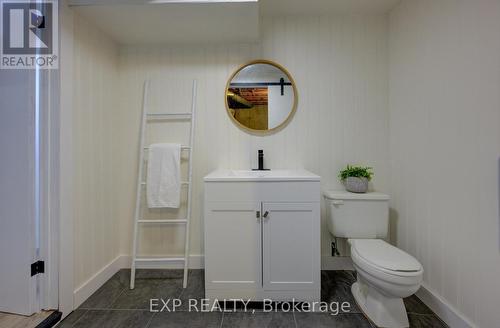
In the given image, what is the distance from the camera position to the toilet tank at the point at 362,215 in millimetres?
1762

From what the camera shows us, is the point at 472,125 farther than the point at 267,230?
No

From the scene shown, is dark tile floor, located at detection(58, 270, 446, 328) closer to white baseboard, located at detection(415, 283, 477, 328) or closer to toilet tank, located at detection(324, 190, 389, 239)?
white baseboard, located at detection(415, 283, 477, 328)

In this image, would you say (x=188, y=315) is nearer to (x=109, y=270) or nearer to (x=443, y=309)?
(x=109, y=270)

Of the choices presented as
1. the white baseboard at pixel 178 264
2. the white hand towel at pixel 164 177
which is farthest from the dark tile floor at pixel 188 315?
the white hand towel at pixel 164 177

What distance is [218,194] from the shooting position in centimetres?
154

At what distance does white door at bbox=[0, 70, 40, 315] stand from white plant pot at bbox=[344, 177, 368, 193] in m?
2.18

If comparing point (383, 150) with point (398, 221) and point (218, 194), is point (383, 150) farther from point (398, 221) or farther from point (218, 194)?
point (218, 194)

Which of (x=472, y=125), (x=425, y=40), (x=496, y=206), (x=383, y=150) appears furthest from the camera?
(x=383, y=150)

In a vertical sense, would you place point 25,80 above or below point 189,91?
below

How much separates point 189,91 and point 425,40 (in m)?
1.85

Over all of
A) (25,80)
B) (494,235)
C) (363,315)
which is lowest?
(363,315)

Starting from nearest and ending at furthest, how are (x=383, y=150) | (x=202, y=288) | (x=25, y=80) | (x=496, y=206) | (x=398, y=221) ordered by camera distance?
(x=496, y=206), (x=25, y=80), (x=202, y=288), (x=398, y=221), (x=383, y=150)

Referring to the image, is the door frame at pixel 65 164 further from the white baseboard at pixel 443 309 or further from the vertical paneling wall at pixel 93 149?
the white baseboard at pixel 443 309

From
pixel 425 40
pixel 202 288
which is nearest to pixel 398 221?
pixel 425 40
